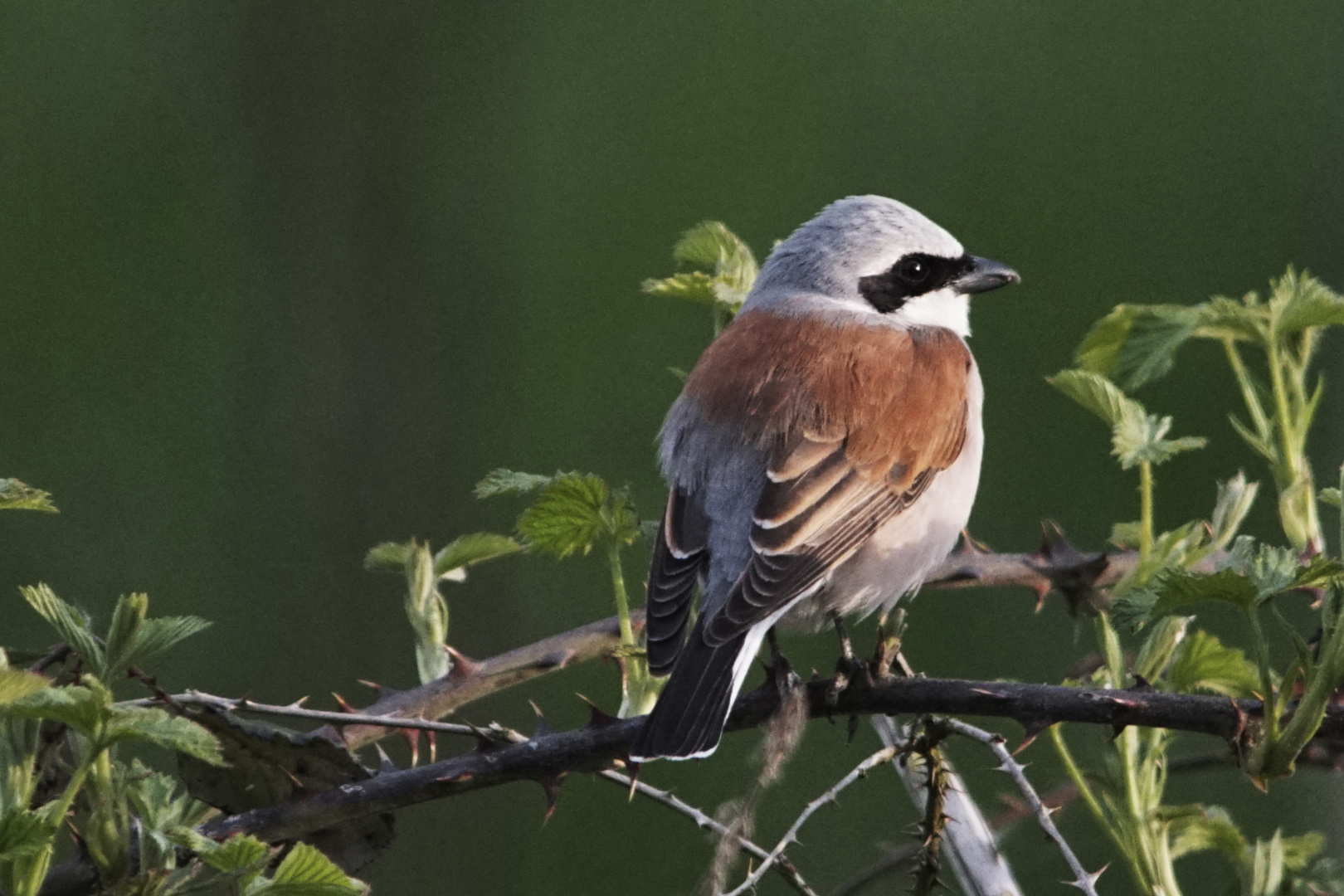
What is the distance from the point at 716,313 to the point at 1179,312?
0.50m

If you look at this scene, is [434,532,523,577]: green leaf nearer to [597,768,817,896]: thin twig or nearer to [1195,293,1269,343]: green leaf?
[597,768,817,896]: thin twig

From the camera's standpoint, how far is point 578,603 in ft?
17.6

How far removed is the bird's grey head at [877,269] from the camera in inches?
107

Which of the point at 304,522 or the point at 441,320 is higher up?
the point at 441,320

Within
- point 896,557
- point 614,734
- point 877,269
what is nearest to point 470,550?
point 614,734

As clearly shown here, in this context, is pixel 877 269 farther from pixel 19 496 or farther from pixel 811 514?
pixel 19 496

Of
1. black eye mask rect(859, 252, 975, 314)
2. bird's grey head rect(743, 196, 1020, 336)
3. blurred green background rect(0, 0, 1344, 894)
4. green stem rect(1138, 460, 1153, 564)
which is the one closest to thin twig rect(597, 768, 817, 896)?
green stem rect(1138, 460, 1153, 564)

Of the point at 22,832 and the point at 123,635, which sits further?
the point at 123,635

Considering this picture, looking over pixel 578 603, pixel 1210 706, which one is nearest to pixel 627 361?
pixel 578 603

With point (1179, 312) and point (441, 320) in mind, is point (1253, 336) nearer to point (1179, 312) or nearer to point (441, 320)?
point (1179, 312)

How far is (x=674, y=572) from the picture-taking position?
7.09 feet

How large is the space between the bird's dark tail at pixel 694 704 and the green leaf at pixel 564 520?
19cm

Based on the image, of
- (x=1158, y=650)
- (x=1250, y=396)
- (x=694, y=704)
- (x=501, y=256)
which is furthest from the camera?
(x=501, y=256)

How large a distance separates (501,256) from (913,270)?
11.9ft
